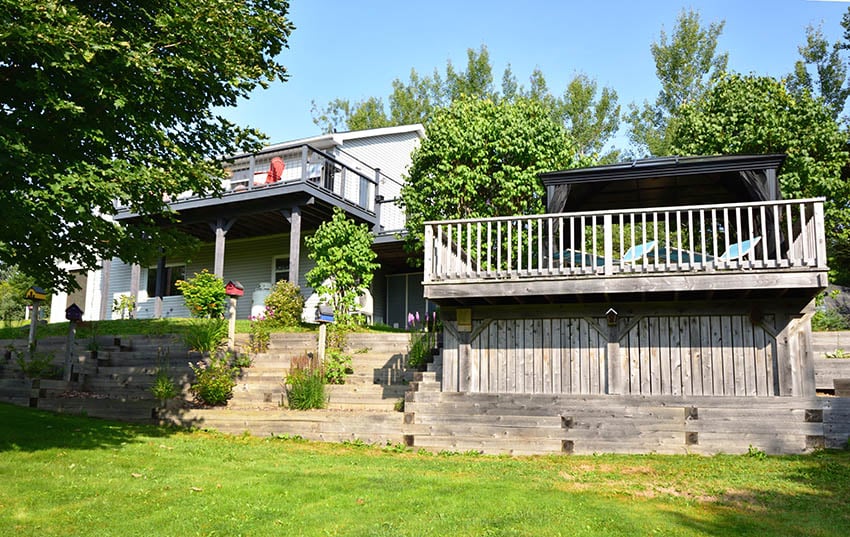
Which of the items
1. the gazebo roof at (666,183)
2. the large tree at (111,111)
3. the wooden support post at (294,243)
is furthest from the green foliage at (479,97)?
the large tree at (111,111)

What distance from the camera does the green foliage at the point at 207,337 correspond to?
13.7 m

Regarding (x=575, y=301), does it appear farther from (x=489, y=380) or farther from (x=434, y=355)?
(x=434, y=355)

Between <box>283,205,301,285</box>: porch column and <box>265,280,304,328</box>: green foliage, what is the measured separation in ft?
1.94

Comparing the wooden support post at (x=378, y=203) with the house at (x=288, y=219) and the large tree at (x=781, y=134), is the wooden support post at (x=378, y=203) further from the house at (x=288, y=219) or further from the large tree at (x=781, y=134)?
the large tree at (x=781, y=134)

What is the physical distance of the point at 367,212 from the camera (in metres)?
20.3

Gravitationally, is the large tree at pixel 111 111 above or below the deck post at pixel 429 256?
above

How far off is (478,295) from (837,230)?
1132 centimetres

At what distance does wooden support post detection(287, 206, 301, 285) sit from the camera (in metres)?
17.7

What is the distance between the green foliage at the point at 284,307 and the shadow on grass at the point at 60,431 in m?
5.54

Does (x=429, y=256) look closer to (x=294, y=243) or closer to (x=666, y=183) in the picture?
(x=666, y=183)

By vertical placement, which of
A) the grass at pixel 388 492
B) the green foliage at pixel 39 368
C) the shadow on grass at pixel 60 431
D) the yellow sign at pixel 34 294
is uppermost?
the yellow sign at pixel 34 294

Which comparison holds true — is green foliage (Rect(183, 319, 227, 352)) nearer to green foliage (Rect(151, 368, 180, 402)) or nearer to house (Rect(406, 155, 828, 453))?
green foliage (Rect(151, 368, 180, 402))

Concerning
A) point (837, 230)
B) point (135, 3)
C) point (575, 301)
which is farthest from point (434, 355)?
point (837, 230)

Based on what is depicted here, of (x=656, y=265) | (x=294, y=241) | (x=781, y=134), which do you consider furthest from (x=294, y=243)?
(x=781, y=134)
